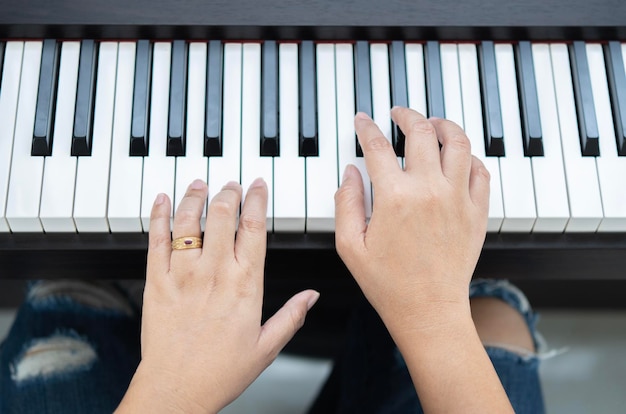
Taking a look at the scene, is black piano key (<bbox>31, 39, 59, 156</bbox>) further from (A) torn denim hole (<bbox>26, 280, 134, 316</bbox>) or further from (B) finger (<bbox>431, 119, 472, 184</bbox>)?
(B) finger (<bbox>431, 119, 472, 184</bbox>)

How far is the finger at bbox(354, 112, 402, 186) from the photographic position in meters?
0.90

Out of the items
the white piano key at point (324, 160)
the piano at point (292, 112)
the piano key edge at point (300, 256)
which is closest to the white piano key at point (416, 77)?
the piano at point (292, 112)

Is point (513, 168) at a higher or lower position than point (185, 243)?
higher

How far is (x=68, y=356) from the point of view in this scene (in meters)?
1.17

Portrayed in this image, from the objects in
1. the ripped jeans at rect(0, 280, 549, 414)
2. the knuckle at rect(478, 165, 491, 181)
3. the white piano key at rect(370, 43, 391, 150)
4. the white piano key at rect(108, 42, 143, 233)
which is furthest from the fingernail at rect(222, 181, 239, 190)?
the ripped jeans at rect(0, 280, 549, 414)

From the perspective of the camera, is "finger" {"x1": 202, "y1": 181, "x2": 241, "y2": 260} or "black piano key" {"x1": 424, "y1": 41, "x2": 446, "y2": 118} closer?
"finger" {"x1": 202, "y1": 181, "x2": 241, "y2": 260}

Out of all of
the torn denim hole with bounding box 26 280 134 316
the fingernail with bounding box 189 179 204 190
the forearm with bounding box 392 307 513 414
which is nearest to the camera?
the forearm with bounding box 392 307 513 414

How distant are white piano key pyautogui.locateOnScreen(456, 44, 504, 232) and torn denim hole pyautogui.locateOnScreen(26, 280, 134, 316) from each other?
27.9 inches

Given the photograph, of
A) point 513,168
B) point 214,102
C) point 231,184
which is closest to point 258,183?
point 231,184

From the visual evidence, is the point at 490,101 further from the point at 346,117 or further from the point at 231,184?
the point at 231,184

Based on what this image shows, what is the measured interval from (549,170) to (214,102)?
0.48 meters

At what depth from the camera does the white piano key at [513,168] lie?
0.96m

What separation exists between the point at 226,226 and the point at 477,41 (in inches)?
18.9

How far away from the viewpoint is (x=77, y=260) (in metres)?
0.99
